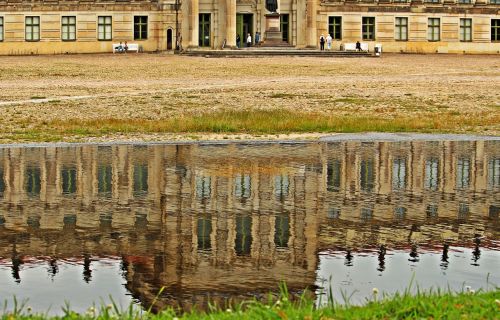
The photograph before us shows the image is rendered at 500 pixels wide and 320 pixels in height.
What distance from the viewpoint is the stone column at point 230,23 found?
319 feet

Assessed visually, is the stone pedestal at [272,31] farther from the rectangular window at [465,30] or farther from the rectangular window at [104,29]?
the rectangular window at [465,30]

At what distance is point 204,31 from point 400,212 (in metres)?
83.3

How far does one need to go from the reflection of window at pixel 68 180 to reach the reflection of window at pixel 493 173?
7.56 m

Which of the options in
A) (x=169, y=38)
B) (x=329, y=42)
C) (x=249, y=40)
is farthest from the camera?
(x=169, y=38)

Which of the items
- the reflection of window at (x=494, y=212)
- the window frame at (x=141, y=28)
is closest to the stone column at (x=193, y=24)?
the window frame at (x=141, y=28)

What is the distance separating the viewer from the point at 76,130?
33.0m

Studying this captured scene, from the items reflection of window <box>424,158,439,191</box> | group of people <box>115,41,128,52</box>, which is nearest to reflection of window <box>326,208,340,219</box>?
reflection of window <box>424,158,439,191</box>

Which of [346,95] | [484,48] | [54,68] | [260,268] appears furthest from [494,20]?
[260,268]

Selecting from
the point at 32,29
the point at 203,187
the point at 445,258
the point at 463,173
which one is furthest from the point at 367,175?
the point at 32,29

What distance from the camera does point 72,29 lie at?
98688 mm

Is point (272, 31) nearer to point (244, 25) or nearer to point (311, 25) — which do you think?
point (311, 25)

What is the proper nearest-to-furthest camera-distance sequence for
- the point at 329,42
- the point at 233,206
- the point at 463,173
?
the point at 233,206, the point at 463,173, the point at 329,42

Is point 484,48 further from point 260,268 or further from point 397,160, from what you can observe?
point 260,268

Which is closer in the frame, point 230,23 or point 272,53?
point 272,53
